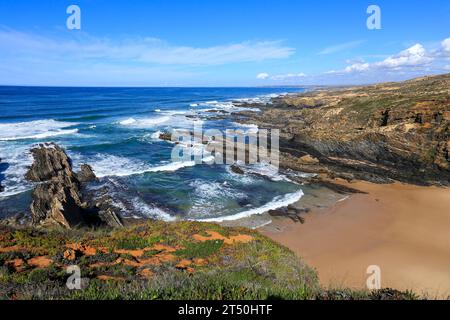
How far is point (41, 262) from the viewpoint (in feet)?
28.1

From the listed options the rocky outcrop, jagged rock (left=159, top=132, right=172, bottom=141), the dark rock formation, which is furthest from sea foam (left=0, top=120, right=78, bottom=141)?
the dark rock formation

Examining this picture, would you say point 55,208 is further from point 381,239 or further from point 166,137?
point 166,137

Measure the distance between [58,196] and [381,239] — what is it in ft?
55.6

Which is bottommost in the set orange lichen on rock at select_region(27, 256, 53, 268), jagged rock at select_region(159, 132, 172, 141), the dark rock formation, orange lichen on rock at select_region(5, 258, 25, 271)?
the dark rock formation

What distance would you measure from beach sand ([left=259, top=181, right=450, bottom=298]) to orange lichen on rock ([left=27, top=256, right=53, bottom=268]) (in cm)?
908

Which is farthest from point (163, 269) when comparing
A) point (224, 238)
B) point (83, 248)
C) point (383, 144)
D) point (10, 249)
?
point (383, 144)

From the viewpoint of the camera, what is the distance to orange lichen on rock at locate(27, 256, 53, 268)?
27.5ft

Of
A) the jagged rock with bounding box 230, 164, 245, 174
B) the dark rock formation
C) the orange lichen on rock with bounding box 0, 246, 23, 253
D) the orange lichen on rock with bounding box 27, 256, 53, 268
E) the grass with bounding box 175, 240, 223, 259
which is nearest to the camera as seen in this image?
the orange lichen on rock with bounding box 27, 256, 53, 268

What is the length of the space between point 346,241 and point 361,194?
7817 millimetres

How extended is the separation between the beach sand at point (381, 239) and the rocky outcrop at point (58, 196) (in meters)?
9.50

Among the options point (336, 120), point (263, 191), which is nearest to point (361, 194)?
point (263, 191)

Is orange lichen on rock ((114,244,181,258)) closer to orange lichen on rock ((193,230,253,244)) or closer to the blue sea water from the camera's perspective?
orange lichen on rock ((193,230,253,244))

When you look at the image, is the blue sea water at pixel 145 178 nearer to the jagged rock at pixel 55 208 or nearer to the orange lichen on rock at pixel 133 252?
the jagged rock at pixel 55 208

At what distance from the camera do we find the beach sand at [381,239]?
12547 mm
